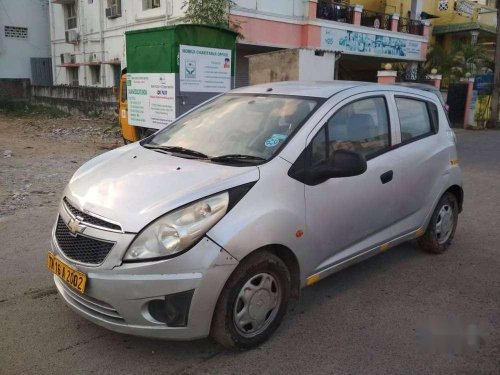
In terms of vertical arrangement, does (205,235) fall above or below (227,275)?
above

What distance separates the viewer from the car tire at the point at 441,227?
4.67 meters

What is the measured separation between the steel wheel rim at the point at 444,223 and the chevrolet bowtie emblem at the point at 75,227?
336 centimetres

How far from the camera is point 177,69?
957 centimetres

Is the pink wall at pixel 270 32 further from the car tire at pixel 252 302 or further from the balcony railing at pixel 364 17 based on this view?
the car tire at pixel 252 302

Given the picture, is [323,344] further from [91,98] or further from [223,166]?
[91,98]

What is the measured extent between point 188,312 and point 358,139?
74.7 inches

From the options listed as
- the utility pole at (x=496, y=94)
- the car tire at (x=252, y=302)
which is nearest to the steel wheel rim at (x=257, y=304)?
the car tire at (x=252, y=302)

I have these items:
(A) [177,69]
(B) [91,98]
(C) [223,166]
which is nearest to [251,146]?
(C) [223,166]

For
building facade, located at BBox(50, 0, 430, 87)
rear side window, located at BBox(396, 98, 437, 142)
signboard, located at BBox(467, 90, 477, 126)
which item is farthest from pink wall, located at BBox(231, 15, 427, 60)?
rear side window, located at BBox(396, 98, 437, 142)

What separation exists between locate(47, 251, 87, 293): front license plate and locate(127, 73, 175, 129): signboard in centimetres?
693

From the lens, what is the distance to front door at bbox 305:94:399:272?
3.31 meters

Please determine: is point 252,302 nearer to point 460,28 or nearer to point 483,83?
point 483,83

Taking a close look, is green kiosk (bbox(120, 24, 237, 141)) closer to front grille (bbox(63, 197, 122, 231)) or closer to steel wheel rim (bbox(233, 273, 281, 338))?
front grille (bbox(63, 197, 122, 231))

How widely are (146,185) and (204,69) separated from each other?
750 centimetres
